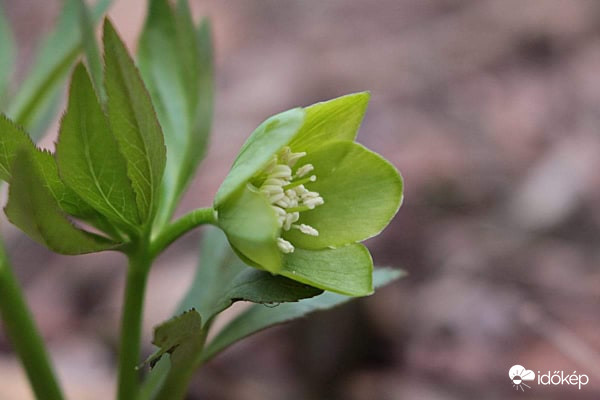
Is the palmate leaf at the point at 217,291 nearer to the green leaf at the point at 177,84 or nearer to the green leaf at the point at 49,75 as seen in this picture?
the green leaf at the point at 177,84

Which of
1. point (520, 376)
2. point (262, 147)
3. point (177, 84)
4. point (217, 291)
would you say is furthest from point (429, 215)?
point (262, 147)

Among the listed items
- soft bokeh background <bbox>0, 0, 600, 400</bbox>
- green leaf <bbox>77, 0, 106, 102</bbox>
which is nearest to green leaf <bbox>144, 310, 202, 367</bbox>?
green leaf <bbox>77, 0, 106, 102</bbox>

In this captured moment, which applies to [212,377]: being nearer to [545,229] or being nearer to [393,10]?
[545,229]

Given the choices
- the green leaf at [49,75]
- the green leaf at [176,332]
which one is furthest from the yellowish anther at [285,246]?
the green leaf at [49,75]

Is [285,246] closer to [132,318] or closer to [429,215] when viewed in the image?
[132,318]

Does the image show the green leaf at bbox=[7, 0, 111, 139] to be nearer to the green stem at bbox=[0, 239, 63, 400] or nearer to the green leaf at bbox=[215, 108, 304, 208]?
the green stem at bbox=[0, 239, 63, 400]

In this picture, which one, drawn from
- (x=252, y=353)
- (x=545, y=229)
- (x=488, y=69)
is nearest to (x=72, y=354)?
(x=252, y=353)
